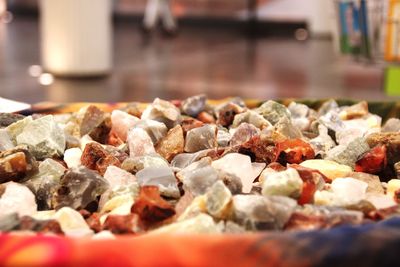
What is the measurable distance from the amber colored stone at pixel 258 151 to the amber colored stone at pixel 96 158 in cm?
17

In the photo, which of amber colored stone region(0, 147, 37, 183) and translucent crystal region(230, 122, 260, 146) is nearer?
amber colored stone region(0, 147, 37, 183)

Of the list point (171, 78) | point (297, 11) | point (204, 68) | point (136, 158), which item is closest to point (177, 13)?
point (297, 11)

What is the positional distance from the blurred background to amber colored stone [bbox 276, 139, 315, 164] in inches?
45.3

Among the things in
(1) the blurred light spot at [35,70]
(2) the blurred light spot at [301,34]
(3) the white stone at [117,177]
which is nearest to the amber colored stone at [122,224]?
(3) the white stone at [117,177]

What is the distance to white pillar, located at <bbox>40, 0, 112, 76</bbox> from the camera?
12.2 ft

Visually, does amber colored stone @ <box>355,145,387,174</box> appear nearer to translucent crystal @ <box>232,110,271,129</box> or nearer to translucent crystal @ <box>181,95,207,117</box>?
translucent crystal @ <box>232,110,271,129</box>

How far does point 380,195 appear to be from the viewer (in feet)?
2.43

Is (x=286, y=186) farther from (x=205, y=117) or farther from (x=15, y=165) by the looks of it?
(x=205, y=117)

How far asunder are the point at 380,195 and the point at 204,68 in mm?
3604

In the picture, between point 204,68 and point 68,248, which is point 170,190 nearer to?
point 68,248

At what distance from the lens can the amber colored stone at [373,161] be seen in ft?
2.82

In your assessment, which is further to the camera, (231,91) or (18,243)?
(231,91)

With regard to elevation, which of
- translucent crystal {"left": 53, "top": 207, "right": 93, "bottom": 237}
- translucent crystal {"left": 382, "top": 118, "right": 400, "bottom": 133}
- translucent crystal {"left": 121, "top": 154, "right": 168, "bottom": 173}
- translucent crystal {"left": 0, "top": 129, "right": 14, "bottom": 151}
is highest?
translucent crystal {"left": 0, "top": 129, "right": 14, "bottom": 151}

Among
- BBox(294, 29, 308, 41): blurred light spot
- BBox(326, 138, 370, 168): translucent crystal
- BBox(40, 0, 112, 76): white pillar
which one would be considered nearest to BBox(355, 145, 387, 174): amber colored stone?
BBox(326, 138, 370, 168): translucent crystal
